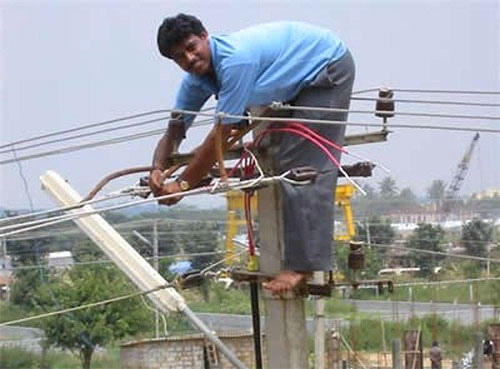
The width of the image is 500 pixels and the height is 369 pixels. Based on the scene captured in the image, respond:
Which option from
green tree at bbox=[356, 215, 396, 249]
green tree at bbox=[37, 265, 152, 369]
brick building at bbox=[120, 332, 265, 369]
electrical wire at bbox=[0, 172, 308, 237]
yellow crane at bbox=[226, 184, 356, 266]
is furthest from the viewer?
green tree at bbox=[356, 215, 396, 249]

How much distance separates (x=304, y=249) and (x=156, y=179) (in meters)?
0.38

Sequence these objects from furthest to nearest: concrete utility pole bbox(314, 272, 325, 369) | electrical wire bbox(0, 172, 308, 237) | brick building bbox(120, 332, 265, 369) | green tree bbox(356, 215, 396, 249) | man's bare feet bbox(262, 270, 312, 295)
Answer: green tree bbox(356, 215, 396, 249) → brick building bbox(120, 332, 265, 369) → concrete utility pole bbox(314, 272, 325, 369) → man's bare feet bbox(262, 270, 312, 295) → electrical wire bbox(0, 172, 308, 237)

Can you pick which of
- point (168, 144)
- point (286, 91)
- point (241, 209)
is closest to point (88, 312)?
point (241, 209)

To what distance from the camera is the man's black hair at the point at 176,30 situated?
2.47 metres

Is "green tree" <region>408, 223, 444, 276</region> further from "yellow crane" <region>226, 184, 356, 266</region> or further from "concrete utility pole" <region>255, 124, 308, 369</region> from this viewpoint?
"concrete utility pole" <region>255, 124, 308, 369</region>

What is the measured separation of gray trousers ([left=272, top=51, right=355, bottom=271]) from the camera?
2.54m

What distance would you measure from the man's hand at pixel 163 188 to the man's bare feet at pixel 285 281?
0.28 meters

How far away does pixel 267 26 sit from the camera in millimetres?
2594

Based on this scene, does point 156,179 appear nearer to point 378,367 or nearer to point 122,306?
point 122,306

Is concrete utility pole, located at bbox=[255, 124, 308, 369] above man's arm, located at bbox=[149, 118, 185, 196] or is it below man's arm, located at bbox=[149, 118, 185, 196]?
below

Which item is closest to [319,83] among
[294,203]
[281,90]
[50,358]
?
[281,90]

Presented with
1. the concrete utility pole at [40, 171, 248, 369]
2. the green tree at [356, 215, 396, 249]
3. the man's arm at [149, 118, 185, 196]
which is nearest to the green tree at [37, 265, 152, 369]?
the green tree at [356, 215, 396, 249]

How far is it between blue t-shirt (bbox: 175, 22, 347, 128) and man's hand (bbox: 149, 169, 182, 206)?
218mm

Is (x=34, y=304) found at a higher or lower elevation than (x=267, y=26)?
lower
